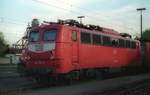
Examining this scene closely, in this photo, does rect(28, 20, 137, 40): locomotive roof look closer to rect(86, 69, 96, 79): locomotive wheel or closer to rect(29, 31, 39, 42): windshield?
rect(29, 31, 39, 42): windshield

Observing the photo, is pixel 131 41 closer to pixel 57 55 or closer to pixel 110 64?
pixel 110 64

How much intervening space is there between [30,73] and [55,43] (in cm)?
213

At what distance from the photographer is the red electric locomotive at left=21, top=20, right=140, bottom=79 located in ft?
61.6

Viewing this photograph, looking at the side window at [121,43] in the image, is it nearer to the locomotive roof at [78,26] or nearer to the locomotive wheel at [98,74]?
the locomotive roof at [78,26]

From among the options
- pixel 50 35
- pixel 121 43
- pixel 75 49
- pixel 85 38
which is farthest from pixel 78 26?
pixel 121 43

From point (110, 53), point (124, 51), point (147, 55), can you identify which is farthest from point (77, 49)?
point (147, 55)

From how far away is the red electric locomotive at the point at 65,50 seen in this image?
18.8 metres

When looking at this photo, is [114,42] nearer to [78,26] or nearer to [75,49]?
[78,26]

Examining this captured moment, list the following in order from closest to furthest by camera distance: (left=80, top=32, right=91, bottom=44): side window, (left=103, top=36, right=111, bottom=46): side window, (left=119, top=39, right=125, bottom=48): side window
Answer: (left=80, top=32, right=91, bottom=44): side window, (left=103, top=36, right=111, bottom=46): side window, (left=119, top=39, right=125, bottom=48): side window

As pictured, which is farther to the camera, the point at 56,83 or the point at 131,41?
the point at 131,41

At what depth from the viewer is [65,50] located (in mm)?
19141

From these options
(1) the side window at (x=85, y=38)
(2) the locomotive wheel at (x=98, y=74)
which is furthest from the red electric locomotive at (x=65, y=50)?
(2) the locomotive wheel at (x=98, y=74)

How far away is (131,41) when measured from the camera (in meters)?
29.5

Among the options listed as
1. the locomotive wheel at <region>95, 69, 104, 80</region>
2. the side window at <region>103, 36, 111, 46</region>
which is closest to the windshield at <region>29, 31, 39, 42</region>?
the locomotive wheel at <region>95, 69, 104, 80</region>
